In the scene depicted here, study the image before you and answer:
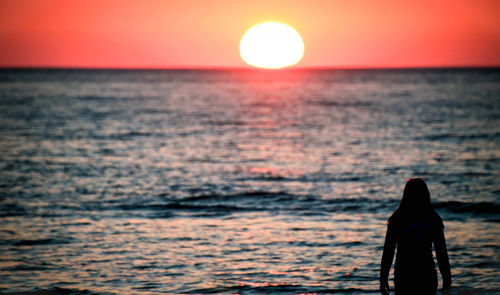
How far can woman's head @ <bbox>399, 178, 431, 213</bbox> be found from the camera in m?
6.64

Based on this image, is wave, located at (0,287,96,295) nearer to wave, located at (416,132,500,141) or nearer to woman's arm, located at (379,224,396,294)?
woman's arm, located at (379,224,396,294)

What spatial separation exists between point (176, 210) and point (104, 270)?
629 centimetres

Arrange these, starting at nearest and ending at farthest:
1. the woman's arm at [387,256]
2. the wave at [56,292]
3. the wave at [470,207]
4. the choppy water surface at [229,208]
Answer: the woman's arm at [387,256]
the wave at [56,292]
the choppy water surface at [229,208]
the wave at [470,207]

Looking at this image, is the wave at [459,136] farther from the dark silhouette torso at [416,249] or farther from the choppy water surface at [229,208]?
the dark silhouette torso at [416,249]

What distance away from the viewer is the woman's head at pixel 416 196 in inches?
261

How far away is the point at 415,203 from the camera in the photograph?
6.70 meters

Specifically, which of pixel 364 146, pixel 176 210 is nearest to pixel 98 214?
pixel 176 210

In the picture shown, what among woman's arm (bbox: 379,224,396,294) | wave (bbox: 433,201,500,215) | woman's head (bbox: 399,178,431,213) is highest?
woman's head (bbox: 399,178,431,213)

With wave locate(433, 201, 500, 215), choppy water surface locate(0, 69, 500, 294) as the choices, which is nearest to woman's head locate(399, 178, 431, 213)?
choppy water surface locate(0, 69, 500, 294)

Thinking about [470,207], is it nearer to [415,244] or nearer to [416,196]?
[415,244]

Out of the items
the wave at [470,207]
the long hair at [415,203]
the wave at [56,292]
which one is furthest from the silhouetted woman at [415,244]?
the wave at [470,207]

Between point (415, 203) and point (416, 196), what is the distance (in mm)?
92

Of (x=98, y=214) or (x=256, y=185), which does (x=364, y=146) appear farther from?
(x=98, y=214)

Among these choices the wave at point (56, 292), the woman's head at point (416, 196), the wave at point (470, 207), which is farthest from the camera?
the wave at point (470, 207)
